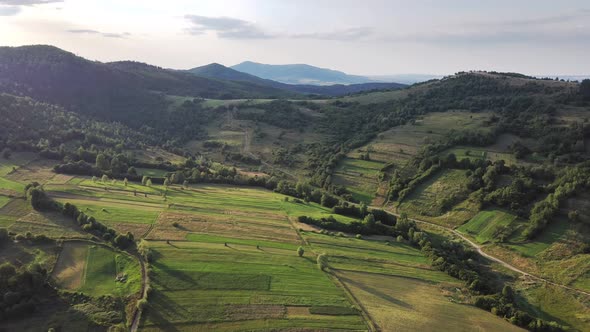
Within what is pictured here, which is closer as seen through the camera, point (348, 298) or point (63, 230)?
point (348, 298)

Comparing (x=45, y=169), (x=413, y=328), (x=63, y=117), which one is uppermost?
(x=63, y=117)

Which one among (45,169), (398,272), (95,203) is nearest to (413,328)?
(398,272)

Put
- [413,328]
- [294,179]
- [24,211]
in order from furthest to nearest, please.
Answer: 1. [294,179]
2. [24,211]
3. [413,328]

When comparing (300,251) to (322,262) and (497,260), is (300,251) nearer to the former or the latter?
(322,262)

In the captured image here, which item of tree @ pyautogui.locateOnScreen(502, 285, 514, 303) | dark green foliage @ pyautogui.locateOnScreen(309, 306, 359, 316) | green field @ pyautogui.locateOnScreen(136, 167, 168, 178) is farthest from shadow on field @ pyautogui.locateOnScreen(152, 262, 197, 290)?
green field @ pyautogui.locateOnScreen(136, 167, 168, 178)

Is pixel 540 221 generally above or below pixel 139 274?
above

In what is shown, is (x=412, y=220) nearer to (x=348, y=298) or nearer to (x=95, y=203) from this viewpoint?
(x=348, y=298)
